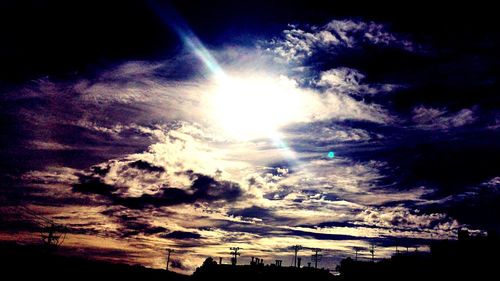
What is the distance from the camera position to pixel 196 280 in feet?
249

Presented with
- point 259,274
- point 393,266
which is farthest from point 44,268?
point 393,266

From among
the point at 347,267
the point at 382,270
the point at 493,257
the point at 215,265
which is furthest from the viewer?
the point at 215,265

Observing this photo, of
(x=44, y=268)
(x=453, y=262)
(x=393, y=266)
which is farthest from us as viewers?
(x=393, y=266)

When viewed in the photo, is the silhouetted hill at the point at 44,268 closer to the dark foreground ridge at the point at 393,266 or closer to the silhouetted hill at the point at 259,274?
the dark foreground ridge at the point at 393,266

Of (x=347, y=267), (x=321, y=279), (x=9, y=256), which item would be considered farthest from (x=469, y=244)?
(x=9, y=256)

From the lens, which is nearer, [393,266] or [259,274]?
[393,266]

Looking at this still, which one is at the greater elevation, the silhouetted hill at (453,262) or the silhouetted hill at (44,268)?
the silhouetted hill at (453,262)

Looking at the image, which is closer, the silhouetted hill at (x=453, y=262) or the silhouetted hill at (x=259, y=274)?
the silhouetted hill at (x=453, y=262)

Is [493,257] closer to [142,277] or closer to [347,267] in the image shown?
[347,267]

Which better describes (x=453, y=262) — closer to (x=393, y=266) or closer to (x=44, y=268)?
(x=393, y=266)

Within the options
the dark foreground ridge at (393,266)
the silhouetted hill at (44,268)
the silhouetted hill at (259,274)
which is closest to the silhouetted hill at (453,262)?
the dark foreground ridge at (393,266)

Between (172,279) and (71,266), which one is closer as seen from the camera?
(71,266)

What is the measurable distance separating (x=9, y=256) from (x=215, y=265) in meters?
50.9

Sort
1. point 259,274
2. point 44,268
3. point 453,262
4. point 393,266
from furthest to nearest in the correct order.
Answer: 1. point 259,274
2. point 393,266
3. point 44,268
4. point 453,262
